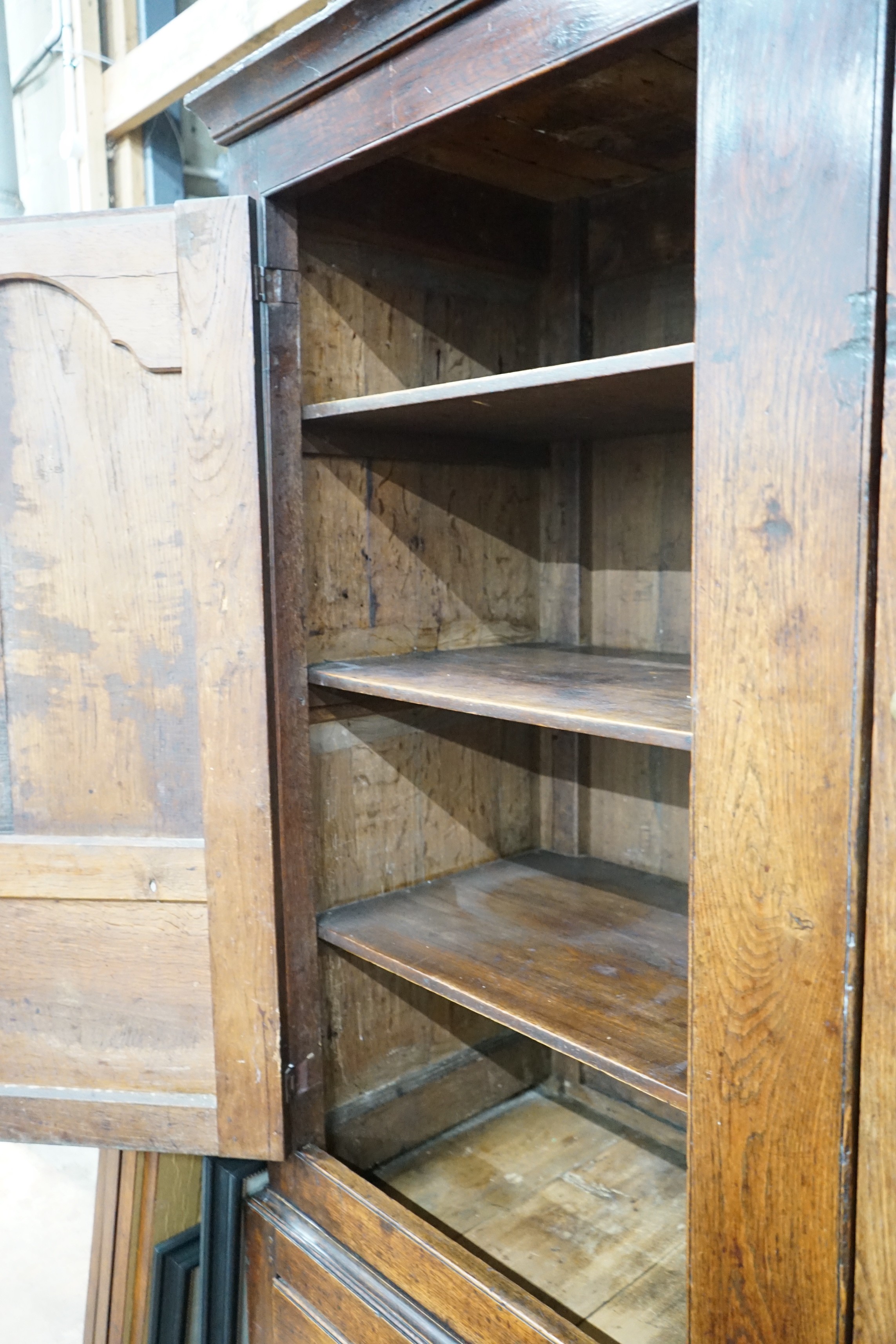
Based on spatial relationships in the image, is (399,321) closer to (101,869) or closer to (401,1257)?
(101,869)

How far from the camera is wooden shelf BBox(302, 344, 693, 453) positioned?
1097 millimetres

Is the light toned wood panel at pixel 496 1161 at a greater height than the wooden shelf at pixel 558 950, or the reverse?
the wooden shelf at pixel 558 950

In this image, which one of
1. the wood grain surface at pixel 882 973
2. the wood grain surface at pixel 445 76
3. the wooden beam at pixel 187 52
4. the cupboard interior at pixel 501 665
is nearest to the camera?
the wood grain surface at pixel 882 973

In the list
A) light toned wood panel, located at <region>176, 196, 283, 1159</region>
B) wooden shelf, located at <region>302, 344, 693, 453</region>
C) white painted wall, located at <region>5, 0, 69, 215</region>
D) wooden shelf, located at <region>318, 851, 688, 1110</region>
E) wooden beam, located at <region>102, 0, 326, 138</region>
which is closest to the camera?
wooden shelf, located at <region>302, 344, 693, 453</region>

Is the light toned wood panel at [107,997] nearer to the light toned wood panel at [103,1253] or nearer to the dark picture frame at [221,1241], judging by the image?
the dark picture frame at [221,1241]

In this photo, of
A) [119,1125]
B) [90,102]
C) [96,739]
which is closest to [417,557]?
[96,739]

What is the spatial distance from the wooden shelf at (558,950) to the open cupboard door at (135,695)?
0.24 m

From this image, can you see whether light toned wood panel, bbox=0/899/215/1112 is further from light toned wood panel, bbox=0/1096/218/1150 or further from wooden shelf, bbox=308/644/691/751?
wooden shelf, bbox=308/644/691/751

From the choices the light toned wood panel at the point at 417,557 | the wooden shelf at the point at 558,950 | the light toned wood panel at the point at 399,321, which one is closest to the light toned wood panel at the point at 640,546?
the light toned wood panel at the point at 417,557

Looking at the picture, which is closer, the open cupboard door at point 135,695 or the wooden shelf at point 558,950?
the wooden shelf at point 558,950

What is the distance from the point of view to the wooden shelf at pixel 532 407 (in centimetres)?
110

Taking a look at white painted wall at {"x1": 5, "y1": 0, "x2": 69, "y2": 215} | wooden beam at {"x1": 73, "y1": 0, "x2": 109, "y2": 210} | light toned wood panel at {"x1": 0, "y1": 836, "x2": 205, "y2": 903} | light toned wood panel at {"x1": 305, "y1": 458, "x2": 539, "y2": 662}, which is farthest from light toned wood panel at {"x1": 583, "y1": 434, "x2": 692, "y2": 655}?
white painted wall at {"x1": 5, "y1": 0, "x2": 69, "y2": 215}

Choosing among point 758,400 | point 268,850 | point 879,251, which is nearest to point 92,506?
point 268,850

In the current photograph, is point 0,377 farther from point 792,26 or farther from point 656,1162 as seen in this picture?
point 656,1162
